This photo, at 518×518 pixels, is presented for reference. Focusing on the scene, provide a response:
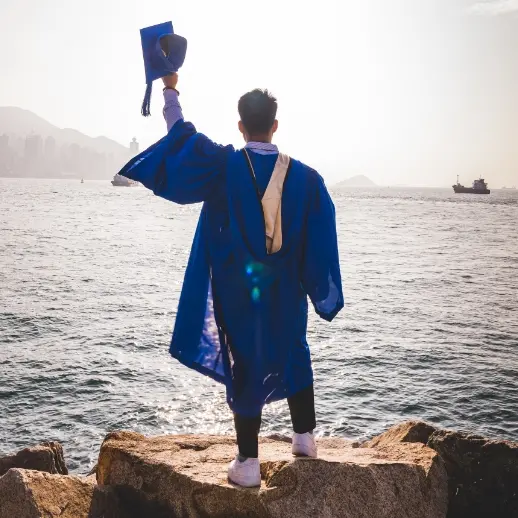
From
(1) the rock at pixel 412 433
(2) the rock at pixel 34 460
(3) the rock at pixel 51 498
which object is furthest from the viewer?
(2) the rock at pixel 34 460

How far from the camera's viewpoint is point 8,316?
15.6 metres

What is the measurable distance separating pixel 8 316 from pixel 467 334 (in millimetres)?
12298

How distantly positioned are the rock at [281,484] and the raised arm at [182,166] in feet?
5.67

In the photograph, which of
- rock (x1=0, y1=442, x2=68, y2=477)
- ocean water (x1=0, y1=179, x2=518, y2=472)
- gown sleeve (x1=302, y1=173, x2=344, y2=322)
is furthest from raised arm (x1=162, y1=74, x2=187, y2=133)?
ocean water (x1=0, y1=179, x2=518, y2=472)

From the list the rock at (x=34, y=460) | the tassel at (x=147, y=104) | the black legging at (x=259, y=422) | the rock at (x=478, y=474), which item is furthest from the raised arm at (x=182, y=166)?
the rock at (x=34, y=460)

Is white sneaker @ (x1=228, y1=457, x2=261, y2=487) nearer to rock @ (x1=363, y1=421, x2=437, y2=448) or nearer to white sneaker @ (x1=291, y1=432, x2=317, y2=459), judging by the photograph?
white sneaker @ (x1=291, y1=432, x2=317, y2=459)

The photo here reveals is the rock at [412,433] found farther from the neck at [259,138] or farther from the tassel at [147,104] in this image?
the tassel at [147,104]

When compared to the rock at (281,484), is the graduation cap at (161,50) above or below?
above

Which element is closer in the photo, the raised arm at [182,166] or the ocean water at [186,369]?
the raised arm at [182,166]

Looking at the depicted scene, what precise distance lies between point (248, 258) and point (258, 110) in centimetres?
85

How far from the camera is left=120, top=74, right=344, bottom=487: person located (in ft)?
10.7

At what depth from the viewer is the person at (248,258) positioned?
3.27 m

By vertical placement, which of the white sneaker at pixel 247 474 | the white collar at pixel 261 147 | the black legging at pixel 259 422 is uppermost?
A: the white collar at pixel 261 147

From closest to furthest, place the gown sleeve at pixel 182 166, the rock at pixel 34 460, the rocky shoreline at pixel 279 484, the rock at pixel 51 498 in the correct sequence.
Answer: the gown sleeve at pixel 182 166 → the rocky shoreline at pixel 279 484 → the rock at pixel 51 498 → the rock at pixel 34 460
